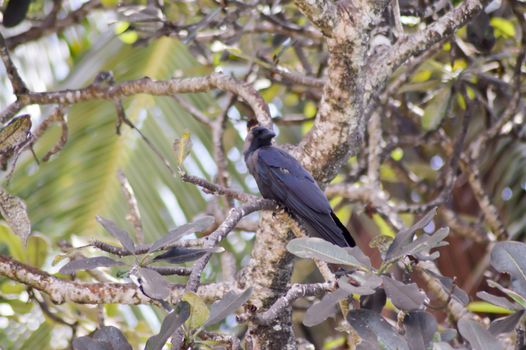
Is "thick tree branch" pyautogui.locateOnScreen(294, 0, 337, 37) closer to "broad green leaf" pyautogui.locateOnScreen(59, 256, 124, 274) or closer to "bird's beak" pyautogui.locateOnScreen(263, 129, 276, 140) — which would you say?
"bird's beak" pyautogui.locateOnScreen(263, 129, 276, 140)

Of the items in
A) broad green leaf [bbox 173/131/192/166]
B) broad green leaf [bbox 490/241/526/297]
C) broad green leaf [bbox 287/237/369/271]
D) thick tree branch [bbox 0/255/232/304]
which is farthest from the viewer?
thick tree branch [bbox 0/255/232/304]

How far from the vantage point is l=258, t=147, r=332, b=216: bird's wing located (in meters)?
2.76

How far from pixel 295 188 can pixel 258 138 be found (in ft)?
1.49

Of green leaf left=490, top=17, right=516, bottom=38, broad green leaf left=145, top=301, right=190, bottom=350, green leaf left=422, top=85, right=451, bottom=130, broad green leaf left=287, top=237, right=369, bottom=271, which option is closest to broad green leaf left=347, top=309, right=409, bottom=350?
broad green leaf left=287, top=237, right=369, bottom=271

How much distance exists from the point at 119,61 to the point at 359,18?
2616 mm

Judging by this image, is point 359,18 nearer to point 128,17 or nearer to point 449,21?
point 449,21

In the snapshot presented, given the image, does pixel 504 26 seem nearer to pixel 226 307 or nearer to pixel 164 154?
pixel 164 154

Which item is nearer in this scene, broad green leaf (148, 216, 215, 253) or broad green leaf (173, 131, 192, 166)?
broad green leaf (148, 216, 215, 253)

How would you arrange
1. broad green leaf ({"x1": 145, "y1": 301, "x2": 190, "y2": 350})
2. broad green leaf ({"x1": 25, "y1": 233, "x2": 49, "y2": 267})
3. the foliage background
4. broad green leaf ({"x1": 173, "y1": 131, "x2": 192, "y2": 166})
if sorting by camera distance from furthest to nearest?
the foliage background < broad green leaf ({"x1": 25, "y1": 233, "x2": 49, "y2": 267}) < broad green leaf ({"x1": 173, "y1": 131, "x2": 192, "y2": 166}) < broad green leaf ({"x1": 145, "y1": 301, "x2": 190, "y2": 350})

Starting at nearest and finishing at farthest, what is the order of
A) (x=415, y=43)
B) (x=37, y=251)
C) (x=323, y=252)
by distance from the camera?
(x=323, y=252) < (x=415, y=43) < (x=37, y=251)

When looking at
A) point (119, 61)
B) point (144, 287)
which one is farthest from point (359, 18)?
point (119, 61)

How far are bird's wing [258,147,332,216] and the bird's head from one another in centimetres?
9

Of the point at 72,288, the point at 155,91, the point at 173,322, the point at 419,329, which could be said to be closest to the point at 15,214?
the point at 72,288

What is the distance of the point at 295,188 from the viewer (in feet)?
9.24
